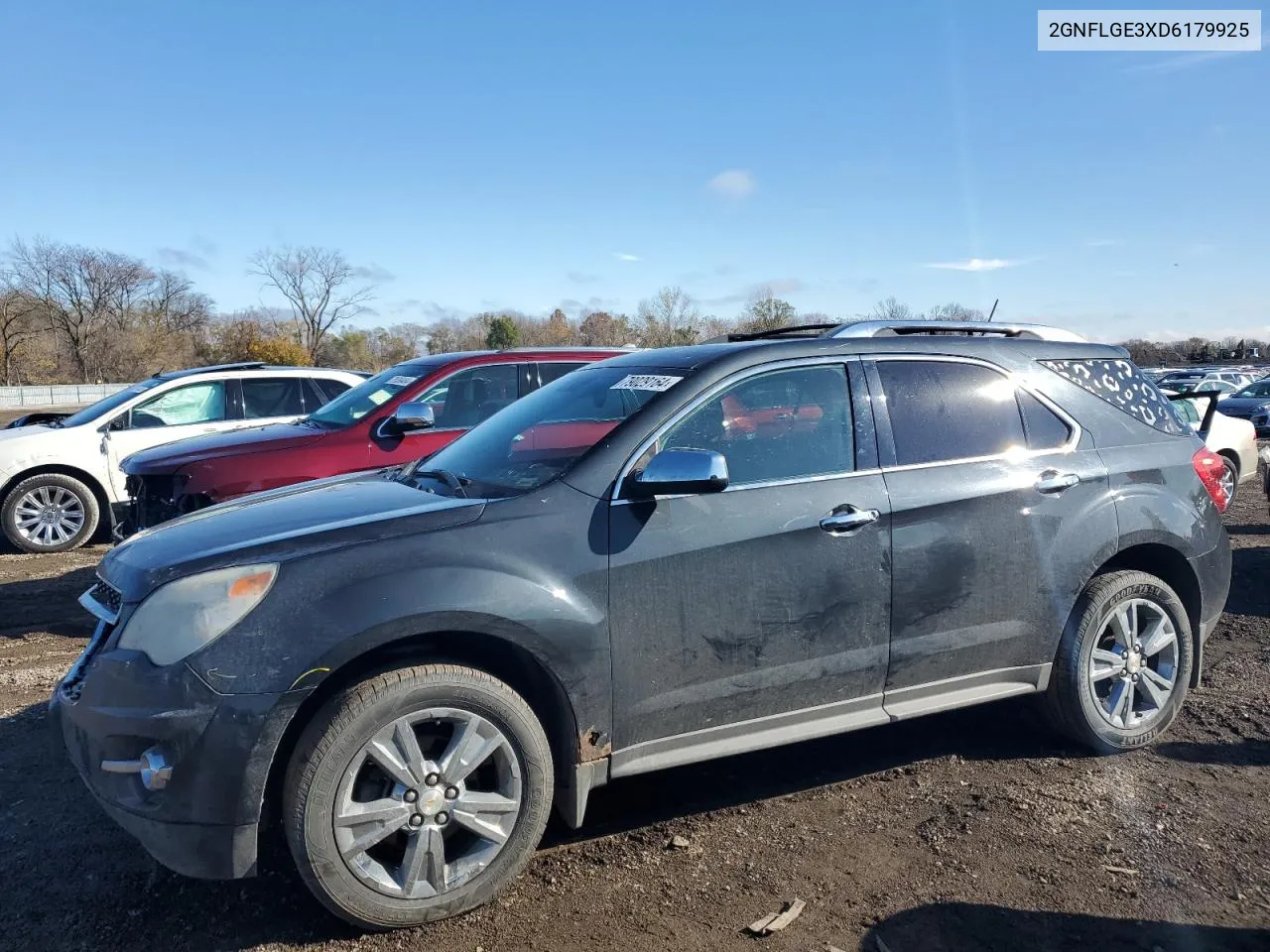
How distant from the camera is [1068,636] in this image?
4.00 meters

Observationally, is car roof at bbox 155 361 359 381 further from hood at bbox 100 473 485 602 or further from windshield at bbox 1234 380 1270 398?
windshield at bbox 1234 380 1270 398

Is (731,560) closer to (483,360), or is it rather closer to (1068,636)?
(1068,636)

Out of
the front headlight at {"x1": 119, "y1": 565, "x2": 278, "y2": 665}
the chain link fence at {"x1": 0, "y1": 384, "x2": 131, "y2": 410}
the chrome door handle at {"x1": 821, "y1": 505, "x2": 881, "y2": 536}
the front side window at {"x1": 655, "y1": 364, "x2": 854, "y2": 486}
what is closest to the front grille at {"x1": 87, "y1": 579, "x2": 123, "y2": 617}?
the front headlight at {"x1": 119, "y1": 565, "x2": 278, "y2": 665}

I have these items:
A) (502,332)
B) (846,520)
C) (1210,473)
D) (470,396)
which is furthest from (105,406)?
(502,332)

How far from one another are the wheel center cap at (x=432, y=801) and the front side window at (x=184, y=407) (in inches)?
323

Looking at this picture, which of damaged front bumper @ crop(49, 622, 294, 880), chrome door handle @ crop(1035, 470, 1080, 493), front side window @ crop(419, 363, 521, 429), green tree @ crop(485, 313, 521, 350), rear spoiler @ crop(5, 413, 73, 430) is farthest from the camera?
green tree @ crop(485, 313, 521, 350)

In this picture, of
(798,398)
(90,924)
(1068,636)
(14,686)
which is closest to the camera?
(90,924)

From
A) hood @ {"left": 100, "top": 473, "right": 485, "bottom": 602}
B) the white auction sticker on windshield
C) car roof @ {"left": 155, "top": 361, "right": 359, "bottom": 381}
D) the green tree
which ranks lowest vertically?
hood @ {"left": 100, "top": 473, "right": 485, "bottom": 602}

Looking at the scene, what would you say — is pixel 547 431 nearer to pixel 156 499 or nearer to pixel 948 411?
pixel 948 411

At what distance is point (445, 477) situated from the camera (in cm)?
370

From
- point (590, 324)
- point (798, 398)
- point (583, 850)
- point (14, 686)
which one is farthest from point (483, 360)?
point (590, 324)

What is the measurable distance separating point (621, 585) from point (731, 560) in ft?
1.42

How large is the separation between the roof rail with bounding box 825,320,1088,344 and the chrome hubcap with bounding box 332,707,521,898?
2.32 m

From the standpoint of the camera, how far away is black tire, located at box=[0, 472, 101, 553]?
9266mm
